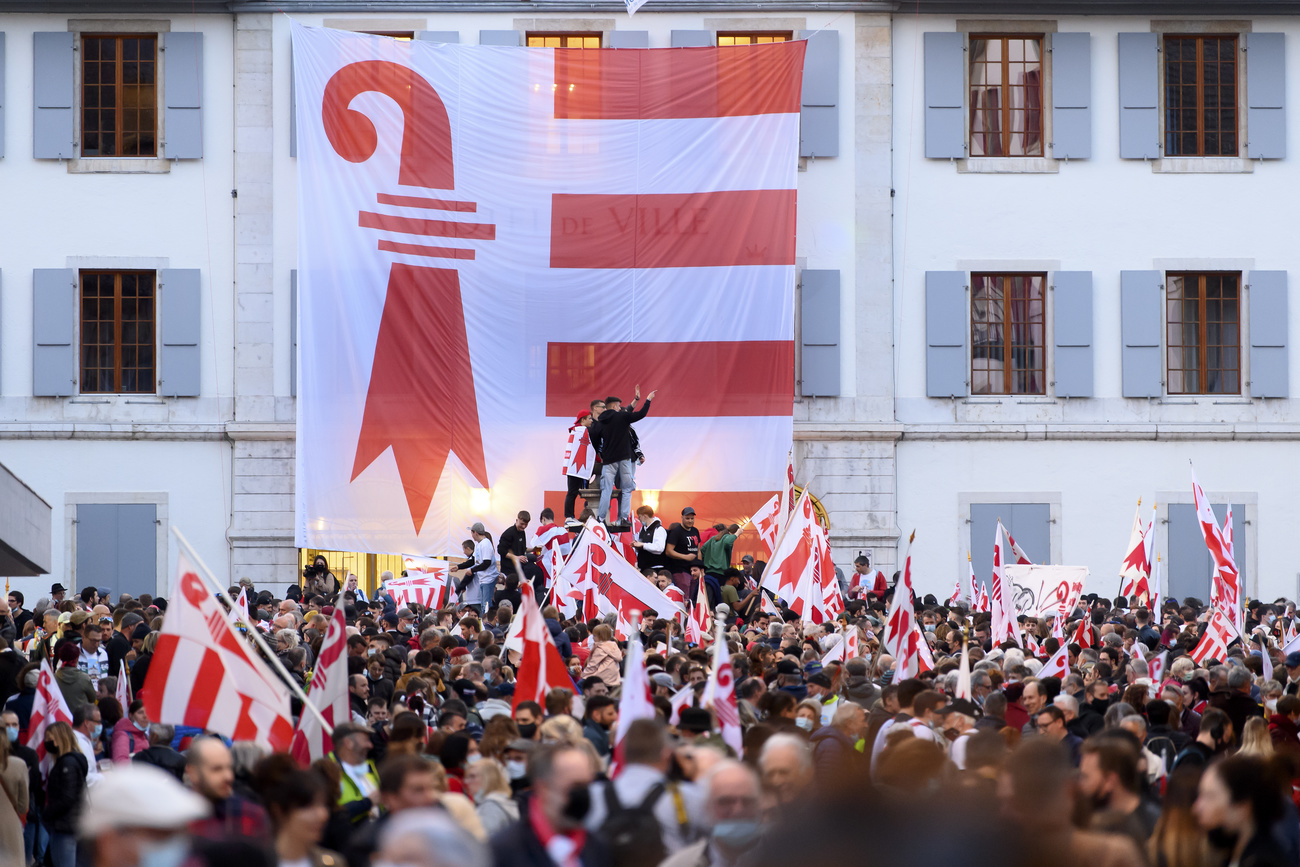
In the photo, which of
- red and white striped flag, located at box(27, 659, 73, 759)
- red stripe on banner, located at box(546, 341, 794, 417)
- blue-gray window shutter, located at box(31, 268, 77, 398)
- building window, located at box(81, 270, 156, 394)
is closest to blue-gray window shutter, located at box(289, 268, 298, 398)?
building window, located at box(81, 270, 156, 394)

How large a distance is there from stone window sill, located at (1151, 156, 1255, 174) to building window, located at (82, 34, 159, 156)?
14.5 m

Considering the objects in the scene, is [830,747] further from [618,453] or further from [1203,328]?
[1203,328]

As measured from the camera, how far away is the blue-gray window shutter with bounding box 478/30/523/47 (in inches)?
961

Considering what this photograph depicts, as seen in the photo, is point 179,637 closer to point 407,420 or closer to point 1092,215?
point 407,420

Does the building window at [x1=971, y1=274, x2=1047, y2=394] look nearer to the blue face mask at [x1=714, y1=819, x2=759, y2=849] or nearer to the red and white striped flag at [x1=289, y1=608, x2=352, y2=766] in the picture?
the red and white striped flag at [x1=289, y1=608, x2=352, y2=766]

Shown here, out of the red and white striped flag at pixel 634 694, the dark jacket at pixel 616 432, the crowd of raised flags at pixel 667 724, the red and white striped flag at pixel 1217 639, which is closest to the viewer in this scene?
the crowd of raised flags at pixel 667 724

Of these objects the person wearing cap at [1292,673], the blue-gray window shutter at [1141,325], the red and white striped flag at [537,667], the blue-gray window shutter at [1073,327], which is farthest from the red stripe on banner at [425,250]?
the red and white striped flag at [537,667]

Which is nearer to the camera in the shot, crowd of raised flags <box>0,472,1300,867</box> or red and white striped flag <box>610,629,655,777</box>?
crowd of raised flags <box>0,472,1300,867</box>

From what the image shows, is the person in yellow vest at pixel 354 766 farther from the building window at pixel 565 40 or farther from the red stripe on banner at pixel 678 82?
the building window at pixel 565 40

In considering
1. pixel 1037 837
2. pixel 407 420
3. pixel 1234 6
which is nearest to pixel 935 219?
pixel 1234 6

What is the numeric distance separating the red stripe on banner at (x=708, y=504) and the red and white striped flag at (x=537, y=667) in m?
13.0

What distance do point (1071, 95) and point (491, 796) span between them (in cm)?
2059

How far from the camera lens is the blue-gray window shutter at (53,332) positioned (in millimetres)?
24078

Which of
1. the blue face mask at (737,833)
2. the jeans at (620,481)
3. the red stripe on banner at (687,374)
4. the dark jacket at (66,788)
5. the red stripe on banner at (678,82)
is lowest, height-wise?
the dark jacket at (66,788)
